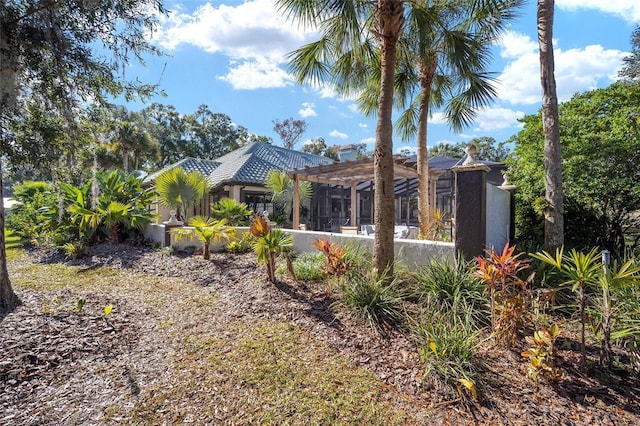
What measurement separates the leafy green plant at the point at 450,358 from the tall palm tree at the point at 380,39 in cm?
162

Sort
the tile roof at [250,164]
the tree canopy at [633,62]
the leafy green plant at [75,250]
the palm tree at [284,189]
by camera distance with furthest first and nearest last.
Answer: the tree canopy at [633,62]
the tile roof at [250,164]
the palm tree at [284,189]
the leafy green plant at [75,250]

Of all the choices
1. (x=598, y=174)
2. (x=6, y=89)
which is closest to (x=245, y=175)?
(x=6, y=89)

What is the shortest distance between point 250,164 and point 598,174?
14.1 meters

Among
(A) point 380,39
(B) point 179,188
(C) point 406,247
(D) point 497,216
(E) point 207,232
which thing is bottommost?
(C) point 406,247

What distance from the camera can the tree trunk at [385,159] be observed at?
5312mm

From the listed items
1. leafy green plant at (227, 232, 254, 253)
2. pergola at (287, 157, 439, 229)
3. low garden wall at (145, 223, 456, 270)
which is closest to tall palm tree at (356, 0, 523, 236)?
pergola at (287, 157, 439, 229)

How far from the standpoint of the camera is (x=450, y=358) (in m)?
3.46

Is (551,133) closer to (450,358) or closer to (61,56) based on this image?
(450,358)

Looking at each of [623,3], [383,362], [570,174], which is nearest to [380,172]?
[383,362]

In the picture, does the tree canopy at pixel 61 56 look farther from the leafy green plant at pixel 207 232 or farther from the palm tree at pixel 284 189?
the palm tree at pixel 284 189

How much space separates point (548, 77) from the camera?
231 inches

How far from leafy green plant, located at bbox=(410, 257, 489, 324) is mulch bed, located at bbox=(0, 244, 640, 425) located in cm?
59

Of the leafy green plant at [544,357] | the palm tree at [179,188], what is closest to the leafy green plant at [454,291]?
the leafy green plant at [544,357]

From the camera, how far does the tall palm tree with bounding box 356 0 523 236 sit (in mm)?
6273
